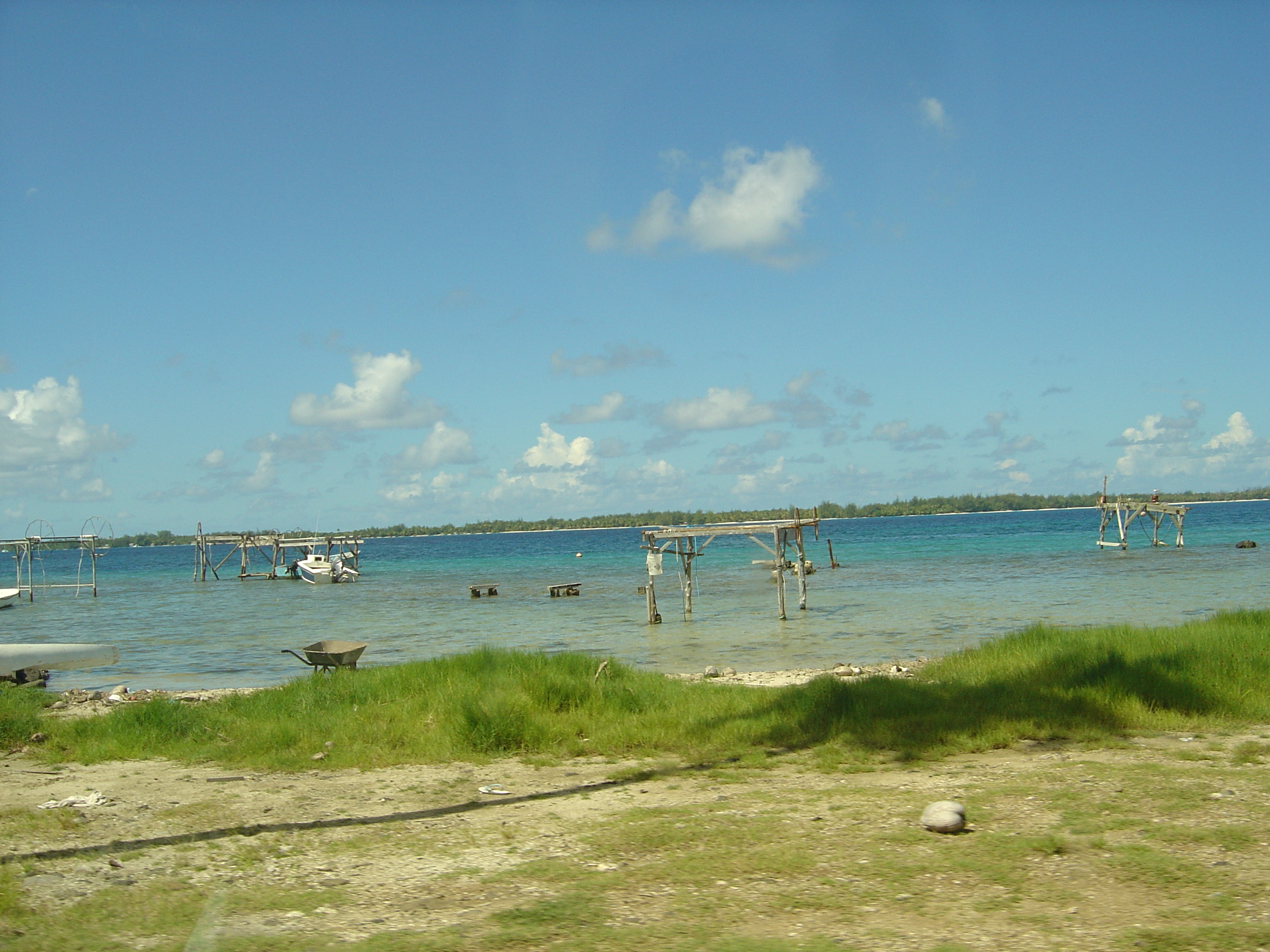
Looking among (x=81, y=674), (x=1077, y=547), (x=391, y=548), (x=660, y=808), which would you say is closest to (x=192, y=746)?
(x=660, y=808)

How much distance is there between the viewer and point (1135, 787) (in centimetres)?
722

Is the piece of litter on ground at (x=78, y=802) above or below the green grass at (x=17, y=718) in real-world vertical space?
below

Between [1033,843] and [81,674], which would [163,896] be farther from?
[81,674]

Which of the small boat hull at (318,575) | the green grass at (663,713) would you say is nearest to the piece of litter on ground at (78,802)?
the green grass at (663,713)

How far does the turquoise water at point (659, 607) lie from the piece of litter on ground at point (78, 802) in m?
11.6

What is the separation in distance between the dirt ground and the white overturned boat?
29.6 ft

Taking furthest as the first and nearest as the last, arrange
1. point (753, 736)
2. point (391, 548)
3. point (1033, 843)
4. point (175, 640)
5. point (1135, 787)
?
point (391, 548), point (175, 640), point (753, 736), point (1135, 787), point (1033, 843)

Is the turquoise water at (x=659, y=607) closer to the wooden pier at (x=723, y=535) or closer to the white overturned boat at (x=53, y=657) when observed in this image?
the wooden pier at (x=723, y=535)

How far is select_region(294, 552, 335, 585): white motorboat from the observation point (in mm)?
55531

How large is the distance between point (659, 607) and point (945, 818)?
93.1 feet

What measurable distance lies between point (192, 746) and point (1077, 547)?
65036mm

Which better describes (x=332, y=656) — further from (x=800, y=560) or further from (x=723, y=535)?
(x=800, y=560)

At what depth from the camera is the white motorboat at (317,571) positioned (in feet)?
182

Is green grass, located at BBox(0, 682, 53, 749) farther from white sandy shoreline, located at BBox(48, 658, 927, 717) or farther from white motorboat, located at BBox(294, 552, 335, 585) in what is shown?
white motorboat, located at BBox(294, 552, 335, 585)
